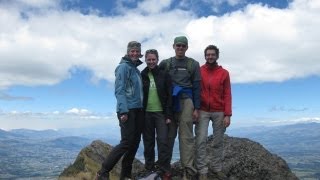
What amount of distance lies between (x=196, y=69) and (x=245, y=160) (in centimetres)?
630

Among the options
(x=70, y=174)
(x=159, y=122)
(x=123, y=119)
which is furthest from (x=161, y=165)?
(x=70, y=174)

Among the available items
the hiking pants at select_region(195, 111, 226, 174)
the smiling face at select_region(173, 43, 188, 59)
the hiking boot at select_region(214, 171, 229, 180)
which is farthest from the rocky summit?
the smiling face at select_region(173, 43, 188, 59)

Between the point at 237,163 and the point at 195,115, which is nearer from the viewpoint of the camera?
the point at 195,115

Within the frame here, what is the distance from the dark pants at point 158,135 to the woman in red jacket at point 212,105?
1241 mm

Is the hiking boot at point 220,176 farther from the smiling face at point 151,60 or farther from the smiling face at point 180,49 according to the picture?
the smiling face at point 151,60

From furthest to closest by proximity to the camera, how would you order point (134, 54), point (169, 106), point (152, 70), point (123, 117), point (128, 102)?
point (152, 70) → point (169, 106) → point (134, 54) → point (128, 102) → point (123, 117)

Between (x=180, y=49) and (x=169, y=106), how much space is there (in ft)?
6.27

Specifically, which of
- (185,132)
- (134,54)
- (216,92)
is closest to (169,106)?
(185,132)

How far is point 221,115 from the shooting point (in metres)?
12.4

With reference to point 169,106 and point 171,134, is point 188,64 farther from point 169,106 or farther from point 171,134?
point 171,134

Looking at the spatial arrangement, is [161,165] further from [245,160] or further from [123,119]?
[245,160]

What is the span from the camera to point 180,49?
466 inches

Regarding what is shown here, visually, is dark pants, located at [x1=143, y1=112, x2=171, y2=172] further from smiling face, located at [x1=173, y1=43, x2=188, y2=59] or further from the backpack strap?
smiling face, located at [x1=173, y1=43, x2=188, y2=59]

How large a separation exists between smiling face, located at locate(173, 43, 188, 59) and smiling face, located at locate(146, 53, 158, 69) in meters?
0.79
